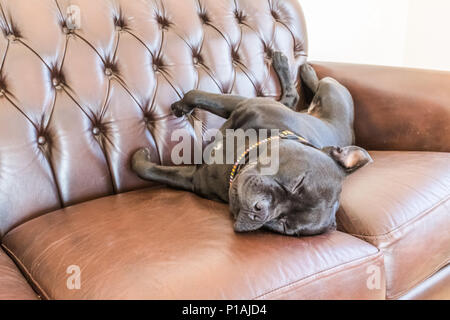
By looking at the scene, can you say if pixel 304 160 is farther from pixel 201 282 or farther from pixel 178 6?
pixel 178 6

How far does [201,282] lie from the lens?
0.81 m

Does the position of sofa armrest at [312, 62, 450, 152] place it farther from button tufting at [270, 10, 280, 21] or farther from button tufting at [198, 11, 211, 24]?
button tufting at [198, 11, 211, 24]

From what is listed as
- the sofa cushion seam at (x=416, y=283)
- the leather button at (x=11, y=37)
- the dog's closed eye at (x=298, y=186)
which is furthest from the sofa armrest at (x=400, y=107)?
the leather button at (x=11, y=37)

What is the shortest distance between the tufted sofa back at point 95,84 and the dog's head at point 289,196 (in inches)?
20.4

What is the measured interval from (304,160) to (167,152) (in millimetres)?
605

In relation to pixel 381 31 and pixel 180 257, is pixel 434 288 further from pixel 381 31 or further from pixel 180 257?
pixel 381 31

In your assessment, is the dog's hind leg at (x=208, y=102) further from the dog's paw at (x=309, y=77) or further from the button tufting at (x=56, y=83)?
the dog's paw at (x=309, y=77)

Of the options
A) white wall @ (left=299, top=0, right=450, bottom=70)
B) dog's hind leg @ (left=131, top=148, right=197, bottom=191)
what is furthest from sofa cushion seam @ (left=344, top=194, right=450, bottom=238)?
white wall @ (left=299, top=0, right=450, bottom=70)

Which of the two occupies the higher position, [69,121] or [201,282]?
[69,121]

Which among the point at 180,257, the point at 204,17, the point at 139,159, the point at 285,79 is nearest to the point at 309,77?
the point at 285,79

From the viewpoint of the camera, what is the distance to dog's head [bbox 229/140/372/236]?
3.27ft

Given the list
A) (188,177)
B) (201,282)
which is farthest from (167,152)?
(201,282)

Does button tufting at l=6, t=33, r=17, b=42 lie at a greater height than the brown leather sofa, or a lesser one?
greater

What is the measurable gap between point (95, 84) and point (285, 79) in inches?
33.1
